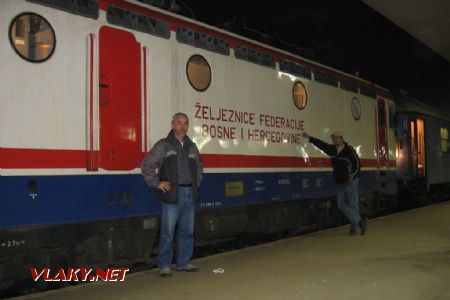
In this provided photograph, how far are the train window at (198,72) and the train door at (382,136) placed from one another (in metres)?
6.67

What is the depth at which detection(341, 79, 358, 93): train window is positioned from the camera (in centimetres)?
1077

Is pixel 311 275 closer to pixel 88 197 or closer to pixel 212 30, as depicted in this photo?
pixel 88 197

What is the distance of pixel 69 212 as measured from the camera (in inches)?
200

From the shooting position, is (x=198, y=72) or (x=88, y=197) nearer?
(x=88, y=197)

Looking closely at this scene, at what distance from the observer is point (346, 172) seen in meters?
8.97

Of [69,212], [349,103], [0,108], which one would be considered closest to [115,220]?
[69,212]

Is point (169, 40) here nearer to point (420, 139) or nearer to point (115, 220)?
point (115, 220)

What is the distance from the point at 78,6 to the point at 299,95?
4831 millimetres

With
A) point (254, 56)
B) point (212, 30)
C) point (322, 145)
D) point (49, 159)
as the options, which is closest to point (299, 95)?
point (322, 145)

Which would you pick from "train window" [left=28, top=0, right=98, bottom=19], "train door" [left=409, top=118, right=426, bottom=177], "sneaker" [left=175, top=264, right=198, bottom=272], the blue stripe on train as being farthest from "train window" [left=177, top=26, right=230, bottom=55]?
"train door" [left=409, top=118, right=426, bottom=177]

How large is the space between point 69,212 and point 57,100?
115 cm

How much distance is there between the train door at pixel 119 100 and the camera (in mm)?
5484

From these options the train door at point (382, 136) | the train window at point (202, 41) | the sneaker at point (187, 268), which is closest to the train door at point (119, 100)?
the train window at point (202, 41)

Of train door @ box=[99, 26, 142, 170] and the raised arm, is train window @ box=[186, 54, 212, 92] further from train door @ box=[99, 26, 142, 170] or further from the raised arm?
the raised arm
